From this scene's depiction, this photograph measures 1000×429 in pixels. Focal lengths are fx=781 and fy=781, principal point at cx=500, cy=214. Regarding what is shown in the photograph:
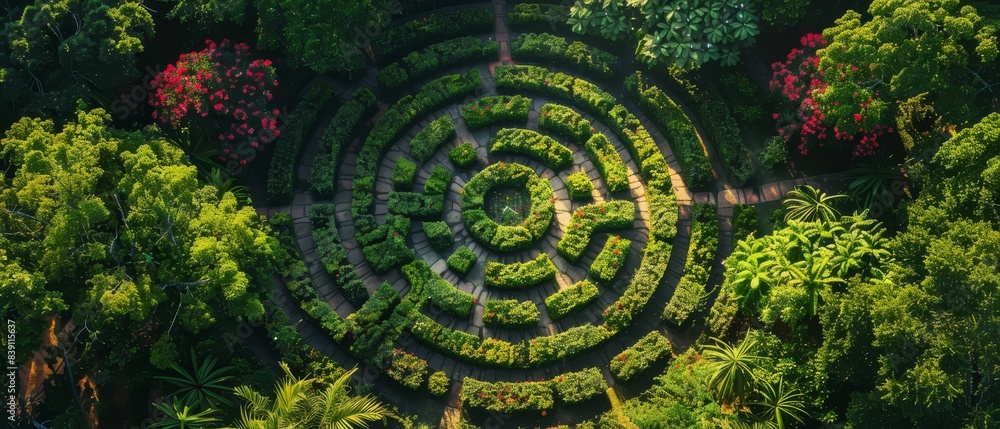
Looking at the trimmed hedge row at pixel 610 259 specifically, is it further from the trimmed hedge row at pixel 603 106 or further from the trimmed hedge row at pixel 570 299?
the trimmed hedge row at pixel 603 106

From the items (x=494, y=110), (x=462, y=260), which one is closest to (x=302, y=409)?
(x=462, y=260)

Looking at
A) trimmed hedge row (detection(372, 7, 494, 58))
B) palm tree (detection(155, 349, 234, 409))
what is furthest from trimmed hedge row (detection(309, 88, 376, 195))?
palm tree (detection(155, 349, 234, 409))

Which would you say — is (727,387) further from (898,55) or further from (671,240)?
(898,55)

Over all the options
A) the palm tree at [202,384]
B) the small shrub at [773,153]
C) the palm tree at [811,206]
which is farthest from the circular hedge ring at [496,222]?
the palm tree at [202,384]

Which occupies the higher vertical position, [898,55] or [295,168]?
[898,55]

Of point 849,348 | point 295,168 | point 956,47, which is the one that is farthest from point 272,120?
point 956,47

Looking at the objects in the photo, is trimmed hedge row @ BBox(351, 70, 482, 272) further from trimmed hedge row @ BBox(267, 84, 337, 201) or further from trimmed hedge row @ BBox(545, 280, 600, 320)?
trimmed hedge row @ BBox(545, 280, 600, 320)
